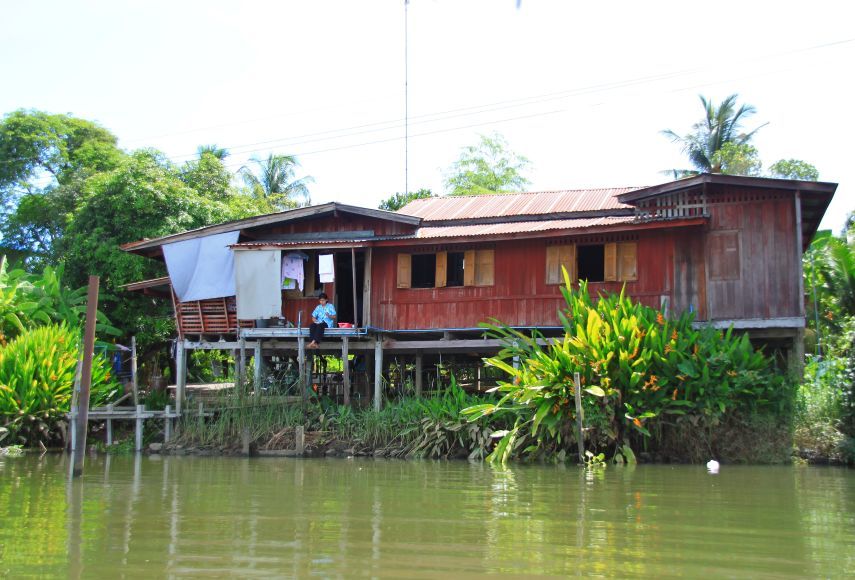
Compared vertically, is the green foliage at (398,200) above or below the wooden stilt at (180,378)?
above

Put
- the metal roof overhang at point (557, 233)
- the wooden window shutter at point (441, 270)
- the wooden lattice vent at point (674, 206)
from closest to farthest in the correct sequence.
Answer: the metal roof overhang at point (557, 233) → the wooden lattice vent at point (674, 206) → the wooden window shutter at point (441, 270)

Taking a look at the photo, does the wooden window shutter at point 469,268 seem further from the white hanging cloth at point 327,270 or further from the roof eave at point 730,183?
the roof eave at point 730,183

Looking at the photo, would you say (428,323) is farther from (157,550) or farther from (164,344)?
(157,550)

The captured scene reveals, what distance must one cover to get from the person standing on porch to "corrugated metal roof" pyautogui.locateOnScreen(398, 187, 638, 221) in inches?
132

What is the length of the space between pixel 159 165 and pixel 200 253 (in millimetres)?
6222

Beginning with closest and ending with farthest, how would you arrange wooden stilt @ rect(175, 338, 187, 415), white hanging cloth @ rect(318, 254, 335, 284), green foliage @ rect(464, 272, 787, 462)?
green foliage @ rect(464, 272, 787, 462) < white hanging cloth @ rect(318, 254, 335, 284) < wooden stilt @ rect(175, 338, 187, 415)

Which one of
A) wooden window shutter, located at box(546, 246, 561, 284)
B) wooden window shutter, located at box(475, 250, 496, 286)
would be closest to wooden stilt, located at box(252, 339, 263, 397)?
wooden window shutter, located at box(475, 250, 496, 286)

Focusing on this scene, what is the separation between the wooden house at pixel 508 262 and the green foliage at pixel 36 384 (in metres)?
2.52

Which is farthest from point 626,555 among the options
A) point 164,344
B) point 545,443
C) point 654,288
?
point 164,344

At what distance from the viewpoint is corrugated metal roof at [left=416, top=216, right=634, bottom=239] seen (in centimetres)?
1717

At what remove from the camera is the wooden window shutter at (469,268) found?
18266 mm

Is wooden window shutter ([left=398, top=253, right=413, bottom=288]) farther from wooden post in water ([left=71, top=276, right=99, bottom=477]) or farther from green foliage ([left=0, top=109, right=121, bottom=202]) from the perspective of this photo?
green foliage ([left=0, top=109, right=121, bottom=202])

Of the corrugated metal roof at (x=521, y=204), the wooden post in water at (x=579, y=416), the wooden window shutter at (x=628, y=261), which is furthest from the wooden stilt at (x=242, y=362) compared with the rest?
the wooden window shutter at (x=628, y=261)

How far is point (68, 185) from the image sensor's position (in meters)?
28.1
